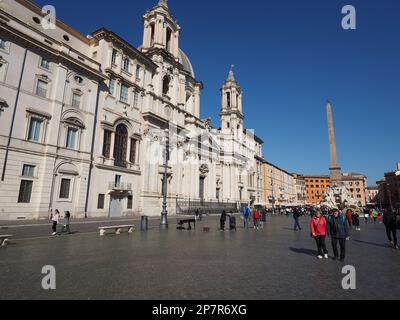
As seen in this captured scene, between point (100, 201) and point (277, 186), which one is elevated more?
point (277, 186)

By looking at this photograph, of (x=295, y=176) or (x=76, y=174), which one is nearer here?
(x=76, y=174)

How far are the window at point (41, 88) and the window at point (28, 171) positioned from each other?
19.7ft

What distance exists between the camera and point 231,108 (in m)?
59.6

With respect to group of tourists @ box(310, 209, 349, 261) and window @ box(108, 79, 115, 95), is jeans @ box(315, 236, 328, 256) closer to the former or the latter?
group of tourists @ box(310, 209, 349, 261)

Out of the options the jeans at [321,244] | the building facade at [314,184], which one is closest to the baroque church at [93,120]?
the jeans at [321,244]

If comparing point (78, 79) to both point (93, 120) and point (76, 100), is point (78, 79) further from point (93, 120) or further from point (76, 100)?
point (93, 120)

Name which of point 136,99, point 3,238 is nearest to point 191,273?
point 3,238

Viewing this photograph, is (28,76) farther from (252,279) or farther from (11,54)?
(252,279)

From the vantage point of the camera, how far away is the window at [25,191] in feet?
63.4

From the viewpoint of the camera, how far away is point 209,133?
4916cm

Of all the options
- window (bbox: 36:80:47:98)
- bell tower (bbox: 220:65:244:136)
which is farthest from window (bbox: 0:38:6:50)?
bell tower (bbox: 220:65:244:136)

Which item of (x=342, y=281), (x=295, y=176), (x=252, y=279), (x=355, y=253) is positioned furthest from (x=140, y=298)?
(x=295, y=176)

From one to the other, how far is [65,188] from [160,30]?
1036 inches

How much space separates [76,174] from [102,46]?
14.1m
